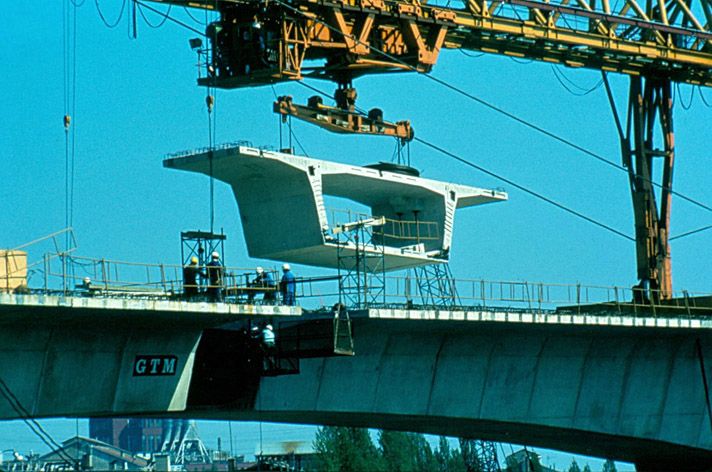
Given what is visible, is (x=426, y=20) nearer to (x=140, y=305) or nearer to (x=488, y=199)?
(x=488, y=199)

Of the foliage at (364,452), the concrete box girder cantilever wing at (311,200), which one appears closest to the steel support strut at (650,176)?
the concrete box girder cantilever wing at (311,200)

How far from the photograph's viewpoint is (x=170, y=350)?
4431 cm

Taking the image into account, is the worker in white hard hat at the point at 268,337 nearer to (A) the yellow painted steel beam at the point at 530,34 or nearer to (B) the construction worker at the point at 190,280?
(B) the construction worker at the point at 190,280

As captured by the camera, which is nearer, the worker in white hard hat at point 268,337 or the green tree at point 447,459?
the worker in white hard hat at point 268,337

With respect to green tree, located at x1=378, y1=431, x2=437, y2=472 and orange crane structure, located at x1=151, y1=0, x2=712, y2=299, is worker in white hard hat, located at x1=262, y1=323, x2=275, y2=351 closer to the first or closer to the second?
orange crane structure, located at x1=151, y1=0, x2=712, y2=299

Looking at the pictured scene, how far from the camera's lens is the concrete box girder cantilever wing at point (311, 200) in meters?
51.0

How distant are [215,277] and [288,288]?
249 cm

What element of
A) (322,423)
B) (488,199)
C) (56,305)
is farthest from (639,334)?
(56,305)

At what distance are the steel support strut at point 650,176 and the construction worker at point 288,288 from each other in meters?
27.4

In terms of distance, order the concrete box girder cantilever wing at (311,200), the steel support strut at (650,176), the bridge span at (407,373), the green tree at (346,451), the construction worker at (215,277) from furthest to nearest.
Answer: the green tree at (346,451), the steel support strut at (650,176), the concrete box girder cantilever wing at (311,200), the construction worker at (215,277), the bridge span at (407,373)

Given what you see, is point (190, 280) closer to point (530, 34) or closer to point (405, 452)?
point (530, 34)

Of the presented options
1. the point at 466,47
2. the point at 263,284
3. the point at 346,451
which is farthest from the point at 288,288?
the point at 346,451

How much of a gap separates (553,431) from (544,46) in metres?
18.7

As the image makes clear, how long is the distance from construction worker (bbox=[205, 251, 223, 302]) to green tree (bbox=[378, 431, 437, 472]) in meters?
69.6
